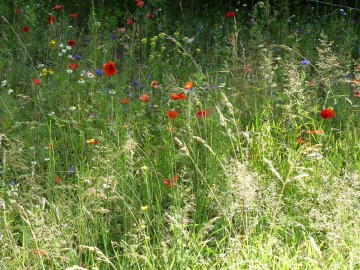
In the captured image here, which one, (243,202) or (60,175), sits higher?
(243,202)

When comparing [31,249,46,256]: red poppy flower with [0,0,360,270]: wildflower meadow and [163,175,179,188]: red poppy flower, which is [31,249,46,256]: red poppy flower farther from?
[163,175,179,188]: red poppy flower

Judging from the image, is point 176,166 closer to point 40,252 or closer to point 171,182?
point 171,182

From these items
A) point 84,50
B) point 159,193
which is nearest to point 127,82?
point 84,50

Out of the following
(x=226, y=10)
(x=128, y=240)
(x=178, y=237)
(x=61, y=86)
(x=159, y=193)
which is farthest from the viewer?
(x=226, y=10)

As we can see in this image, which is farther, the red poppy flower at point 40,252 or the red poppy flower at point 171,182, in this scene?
the red poppy flower at point 171,182

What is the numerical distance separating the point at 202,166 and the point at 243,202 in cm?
81

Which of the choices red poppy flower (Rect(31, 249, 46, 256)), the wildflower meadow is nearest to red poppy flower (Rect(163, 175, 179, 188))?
the wildflower meadow

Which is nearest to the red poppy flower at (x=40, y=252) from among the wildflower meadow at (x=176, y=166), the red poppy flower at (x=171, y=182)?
the wildflower meadow at (x=176, y=166)

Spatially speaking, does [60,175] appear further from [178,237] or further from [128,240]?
[178,237]

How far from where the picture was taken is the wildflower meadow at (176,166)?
7.64 feet

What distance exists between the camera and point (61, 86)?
404cm

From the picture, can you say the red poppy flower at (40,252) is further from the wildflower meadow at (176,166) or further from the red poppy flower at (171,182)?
the red poppy flower at (171,182)

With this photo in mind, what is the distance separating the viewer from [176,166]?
3275mm

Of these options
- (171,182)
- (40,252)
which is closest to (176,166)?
(171,182)
